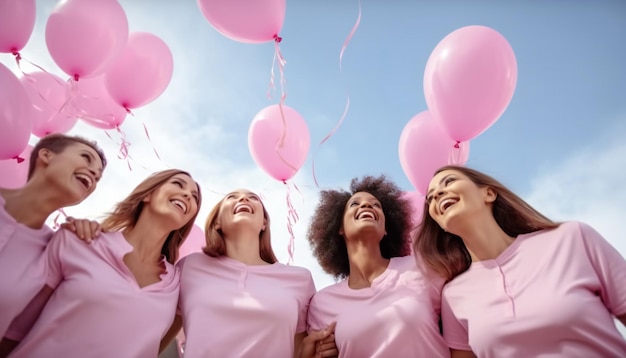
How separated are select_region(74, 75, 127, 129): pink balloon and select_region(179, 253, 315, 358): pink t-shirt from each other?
5.17 feet

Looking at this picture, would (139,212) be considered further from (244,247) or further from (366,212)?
(366,212)

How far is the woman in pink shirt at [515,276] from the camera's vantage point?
2.06 meters

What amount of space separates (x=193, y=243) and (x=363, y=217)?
1600mm

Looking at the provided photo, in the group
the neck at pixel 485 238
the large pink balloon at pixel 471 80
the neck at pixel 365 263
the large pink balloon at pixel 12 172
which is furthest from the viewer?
the large pink balloon at pixel 12 172

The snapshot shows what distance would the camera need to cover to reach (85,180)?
2.79 meters

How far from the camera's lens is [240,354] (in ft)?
7.95

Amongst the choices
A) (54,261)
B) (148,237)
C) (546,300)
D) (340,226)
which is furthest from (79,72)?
(546,300)

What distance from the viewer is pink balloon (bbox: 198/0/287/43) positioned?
304cm

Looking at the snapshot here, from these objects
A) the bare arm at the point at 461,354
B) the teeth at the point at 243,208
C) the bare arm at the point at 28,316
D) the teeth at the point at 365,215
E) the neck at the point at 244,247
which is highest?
the teeth at the point at 365,215

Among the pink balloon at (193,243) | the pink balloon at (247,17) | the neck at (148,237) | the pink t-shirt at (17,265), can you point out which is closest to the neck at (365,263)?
the neck at (148,237)

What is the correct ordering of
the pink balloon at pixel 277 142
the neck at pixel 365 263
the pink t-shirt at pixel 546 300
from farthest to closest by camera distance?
the pink balloon at pixel 277 142 → the neck at pixel 365 263 → the pink t-shirt at pixel 546 300

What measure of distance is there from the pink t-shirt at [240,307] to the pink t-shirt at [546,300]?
93 cm

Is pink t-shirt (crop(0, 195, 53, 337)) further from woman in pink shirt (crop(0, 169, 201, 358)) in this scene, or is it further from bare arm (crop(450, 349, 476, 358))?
bare arm (crop(450, 349, 476, 358))

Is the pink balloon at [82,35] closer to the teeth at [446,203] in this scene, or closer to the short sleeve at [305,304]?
the short sleeve at [305,304]
